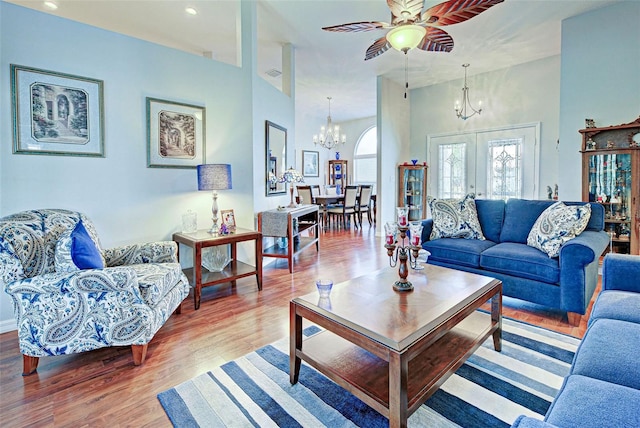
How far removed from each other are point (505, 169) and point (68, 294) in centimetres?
639

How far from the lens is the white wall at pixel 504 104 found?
5215 millimetres

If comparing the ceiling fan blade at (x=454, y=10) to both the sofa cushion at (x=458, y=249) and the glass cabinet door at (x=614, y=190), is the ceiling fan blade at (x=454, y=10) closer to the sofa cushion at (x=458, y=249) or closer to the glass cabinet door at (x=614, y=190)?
the sofa cushion at (x=458, y=249)

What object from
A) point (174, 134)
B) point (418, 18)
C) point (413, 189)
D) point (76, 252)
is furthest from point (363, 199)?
point (76, 252)

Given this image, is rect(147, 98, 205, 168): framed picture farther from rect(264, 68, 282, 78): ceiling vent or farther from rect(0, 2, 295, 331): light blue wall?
rect(264, 68, 282, 78): ceiling vent

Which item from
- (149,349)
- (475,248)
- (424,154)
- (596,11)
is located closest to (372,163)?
(424,154)

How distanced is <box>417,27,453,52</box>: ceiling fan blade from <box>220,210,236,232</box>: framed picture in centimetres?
255

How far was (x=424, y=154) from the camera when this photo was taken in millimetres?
6723

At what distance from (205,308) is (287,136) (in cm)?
289

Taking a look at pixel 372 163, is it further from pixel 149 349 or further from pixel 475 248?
pixel 149 349

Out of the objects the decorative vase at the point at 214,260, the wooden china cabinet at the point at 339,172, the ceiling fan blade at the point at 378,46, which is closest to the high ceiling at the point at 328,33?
the ceiling fan blade at the point at 378,46

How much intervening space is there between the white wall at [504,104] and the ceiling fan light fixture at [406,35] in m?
3.81

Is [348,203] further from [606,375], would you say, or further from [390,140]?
[606,375]

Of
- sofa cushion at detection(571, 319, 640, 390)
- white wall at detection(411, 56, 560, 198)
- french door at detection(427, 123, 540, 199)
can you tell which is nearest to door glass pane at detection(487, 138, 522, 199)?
french door at detection(427, 123, 540, 199)

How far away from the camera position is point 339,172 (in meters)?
10.4
